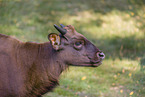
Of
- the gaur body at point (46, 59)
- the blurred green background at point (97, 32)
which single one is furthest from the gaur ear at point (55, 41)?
the blurred green background at point (97, 32)

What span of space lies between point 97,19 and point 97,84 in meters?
5.89

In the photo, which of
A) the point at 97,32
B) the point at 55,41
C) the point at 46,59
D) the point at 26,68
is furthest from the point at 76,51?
the point at 97,32

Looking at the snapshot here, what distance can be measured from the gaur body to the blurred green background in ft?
2.20

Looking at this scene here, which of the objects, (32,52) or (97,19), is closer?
(32,52)

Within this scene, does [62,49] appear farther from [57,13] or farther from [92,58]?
[57,13]

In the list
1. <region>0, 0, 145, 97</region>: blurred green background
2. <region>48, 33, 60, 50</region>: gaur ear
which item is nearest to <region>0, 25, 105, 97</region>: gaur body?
<region>48, 33, 60, 50</region>: gaur ear

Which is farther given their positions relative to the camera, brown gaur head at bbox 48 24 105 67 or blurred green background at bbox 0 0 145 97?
blurred green background at bbox 0 0 145 97

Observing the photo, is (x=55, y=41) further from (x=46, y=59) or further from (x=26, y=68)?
(x=26, y=68)

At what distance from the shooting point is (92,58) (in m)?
5.11

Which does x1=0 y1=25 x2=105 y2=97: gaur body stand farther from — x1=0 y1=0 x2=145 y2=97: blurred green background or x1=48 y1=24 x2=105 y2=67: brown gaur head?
x1=0 y1=0 x2=145 y2=97: blurred green background

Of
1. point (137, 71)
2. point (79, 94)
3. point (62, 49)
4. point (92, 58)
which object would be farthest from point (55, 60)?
point (137, 71)

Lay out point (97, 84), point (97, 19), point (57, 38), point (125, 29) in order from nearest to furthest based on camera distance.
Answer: point (57, 38)
point (97, 84)
point (125, 29)
point (97, 19)

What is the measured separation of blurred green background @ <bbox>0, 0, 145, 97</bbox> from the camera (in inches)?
291

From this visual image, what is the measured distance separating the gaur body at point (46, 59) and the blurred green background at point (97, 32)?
67cm
